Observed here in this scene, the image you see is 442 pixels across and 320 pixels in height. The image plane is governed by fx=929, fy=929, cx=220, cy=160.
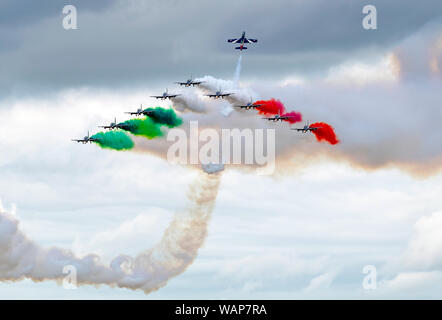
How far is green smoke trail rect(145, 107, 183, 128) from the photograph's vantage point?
136 m

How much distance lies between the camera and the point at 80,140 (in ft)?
437

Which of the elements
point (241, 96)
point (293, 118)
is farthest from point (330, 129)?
point (241, 96)

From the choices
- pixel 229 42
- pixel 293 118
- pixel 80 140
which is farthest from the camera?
pixel 229 42

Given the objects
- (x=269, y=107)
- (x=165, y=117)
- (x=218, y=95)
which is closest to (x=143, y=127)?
(x=165, y=117)

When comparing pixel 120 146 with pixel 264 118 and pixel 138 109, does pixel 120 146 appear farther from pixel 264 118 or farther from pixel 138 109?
pixel 264 118

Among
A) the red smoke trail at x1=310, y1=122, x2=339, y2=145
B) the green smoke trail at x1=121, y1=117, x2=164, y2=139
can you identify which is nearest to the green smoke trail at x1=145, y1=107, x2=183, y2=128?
the green smoke trail at x1=121, y1=117, x2=164, y2=139

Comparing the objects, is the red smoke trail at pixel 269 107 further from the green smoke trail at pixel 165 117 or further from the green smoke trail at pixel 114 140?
the green smoke trail at pixel 114 140

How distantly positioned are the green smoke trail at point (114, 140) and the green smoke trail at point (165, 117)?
514 cm

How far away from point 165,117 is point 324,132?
25.1 meters

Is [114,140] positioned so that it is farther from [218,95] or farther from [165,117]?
[218,95]

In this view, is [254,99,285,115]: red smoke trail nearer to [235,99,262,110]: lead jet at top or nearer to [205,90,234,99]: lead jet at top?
[235,99,262,110]: lead jet at top

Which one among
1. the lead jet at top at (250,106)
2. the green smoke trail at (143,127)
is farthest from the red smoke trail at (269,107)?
the green smoke trail at (143,127)

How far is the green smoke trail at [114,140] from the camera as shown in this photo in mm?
135250

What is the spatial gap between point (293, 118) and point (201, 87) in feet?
52.4
